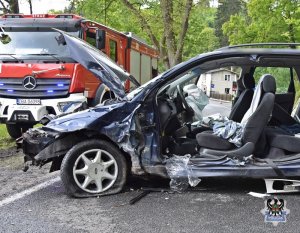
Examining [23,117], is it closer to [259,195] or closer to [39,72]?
[39,72]

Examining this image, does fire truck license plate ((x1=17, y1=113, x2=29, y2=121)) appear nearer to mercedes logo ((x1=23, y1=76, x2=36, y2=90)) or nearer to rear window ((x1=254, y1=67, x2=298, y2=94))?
mercedes logo ((x1=23, y1=76, x2=36, y2=90))

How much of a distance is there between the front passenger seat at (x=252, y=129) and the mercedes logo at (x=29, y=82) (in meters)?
4.95

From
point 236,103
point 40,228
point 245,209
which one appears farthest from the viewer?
point 236,103

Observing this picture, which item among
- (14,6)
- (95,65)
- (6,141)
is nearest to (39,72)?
(6,141)

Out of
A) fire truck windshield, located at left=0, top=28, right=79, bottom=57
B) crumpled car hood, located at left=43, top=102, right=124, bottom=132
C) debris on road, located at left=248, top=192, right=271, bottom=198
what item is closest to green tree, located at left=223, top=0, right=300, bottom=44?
fire truck windshield, located at left=0, top=28, right=79, bottom=57

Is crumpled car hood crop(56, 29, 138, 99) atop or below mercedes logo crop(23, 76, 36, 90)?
atop

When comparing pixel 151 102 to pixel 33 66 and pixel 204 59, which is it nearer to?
pixel 204 59

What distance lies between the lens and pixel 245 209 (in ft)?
14.9

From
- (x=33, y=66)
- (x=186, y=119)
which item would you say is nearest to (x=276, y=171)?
(x=186, y=119)

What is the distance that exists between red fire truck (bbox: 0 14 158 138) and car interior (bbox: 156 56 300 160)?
312cm

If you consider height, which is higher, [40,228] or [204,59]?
[204,59]

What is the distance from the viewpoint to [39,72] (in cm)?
901

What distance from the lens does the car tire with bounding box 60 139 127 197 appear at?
4906mm

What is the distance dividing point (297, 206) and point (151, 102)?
1895mm
